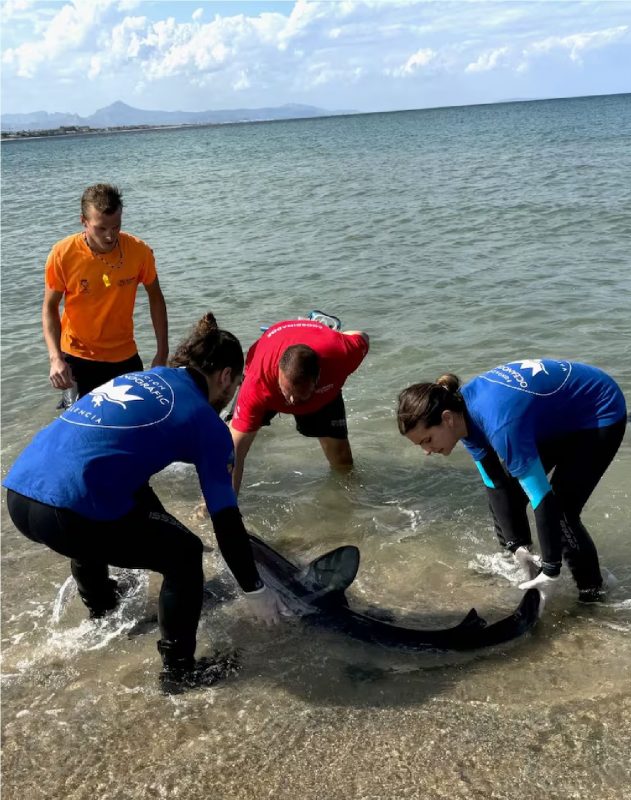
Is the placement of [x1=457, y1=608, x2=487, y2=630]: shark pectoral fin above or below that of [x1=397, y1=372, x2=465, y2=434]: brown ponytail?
below

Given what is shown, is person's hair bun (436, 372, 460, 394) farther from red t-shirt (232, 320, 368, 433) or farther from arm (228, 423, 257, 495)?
arm (228, 423, 257, 495)

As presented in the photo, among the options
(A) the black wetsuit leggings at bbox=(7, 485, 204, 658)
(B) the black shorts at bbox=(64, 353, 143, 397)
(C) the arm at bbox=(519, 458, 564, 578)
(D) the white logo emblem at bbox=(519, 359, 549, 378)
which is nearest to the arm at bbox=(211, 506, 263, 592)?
(A) the black wetsuit leggings at bbox=(7, 485, 204, 658)

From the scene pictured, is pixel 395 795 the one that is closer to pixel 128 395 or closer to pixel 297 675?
pixel 297 675

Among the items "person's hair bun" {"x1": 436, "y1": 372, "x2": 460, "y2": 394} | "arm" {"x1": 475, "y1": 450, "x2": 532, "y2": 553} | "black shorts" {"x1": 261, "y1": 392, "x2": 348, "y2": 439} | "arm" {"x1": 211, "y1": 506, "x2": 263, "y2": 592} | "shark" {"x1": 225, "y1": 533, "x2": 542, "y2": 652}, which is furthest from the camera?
"black shorts" {"x1": 261, "y1": 392, "x2": 348, "y2": 439}

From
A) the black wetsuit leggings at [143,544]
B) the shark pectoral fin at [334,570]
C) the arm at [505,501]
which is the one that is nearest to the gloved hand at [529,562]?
the arm at [505,501]

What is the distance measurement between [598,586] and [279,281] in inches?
368

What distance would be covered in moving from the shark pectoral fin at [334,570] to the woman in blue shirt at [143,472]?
23.1 inches

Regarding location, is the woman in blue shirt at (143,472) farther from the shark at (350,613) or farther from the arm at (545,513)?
the arm at (545,513)

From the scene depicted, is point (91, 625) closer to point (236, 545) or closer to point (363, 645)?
point (236, 545)

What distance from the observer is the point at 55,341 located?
4.79m

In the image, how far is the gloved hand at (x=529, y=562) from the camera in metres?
3.92

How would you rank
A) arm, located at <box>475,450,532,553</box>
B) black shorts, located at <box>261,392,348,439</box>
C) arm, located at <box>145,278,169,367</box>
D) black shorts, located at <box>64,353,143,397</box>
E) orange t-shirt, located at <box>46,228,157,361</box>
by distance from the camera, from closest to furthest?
arm, located at <box>475,450,532,553</box>
orange t-shirt, located at <box>46,228,157,361</box>
black shorts, located at <box>64,353,143,397</box>
arm, located at <box>145,278,169,367</box>
black shorts, located at <box>261,392,348,439</box>

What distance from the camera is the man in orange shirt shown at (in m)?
4.55

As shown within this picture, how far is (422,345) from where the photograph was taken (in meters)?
8.64
